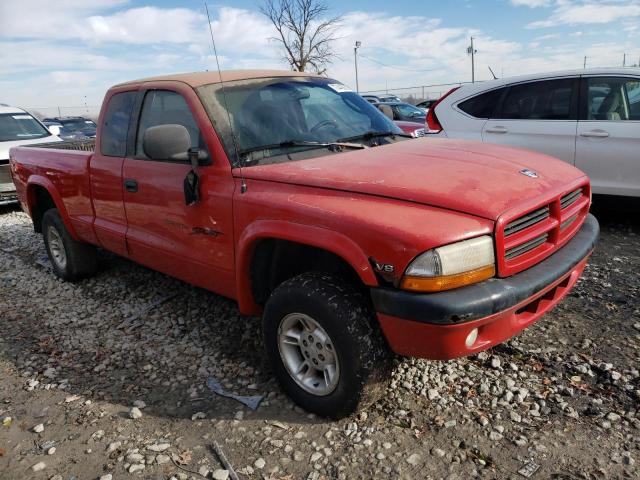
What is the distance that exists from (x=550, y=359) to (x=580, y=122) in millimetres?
3243

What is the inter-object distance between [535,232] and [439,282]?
663 millimetres

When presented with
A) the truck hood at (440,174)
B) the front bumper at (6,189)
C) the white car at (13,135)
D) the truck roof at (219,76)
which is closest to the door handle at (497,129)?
A: the truck hood at (440,174)

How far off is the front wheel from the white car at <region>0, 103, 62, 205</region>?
7.62 metres

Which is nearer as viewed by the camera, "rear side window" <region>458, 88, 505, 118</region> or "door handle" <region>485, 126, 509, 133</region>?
"door handle" <region>485, 126, 509, 133</region>

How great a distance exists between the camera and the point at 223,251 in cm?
313

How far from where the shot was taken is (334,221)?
7.98 ft

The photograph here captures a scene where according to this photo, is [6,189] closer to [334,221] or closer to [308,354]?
[308,354]

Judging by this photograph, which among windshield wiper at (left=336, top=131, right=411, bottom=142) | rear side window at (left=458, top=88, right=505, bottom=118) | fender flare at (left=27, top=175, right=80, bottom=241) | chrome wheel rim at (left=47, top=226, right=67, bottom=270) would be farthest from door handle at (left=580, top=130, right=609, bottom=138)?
chrome wheel rim at (left=47, top=226, right=67, bottom=270)

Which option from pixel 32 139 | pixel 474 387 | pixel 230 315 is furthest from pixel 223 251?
pixel 32 139

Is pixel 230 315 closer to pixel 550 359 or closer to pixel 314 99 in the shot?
pixel 314 99

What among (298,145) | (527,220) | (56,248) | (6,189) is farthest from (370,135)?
(6,189)

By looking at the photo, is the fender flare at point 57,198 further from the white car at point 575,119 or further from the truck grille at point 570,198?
the white car at point 575,119

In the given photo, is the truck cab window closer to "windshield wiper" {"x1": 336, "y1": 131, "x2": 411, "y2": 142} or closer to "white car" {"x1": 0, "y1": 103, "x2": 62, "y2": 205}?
"windshield wiper" {"x1": 336, "y1": 131, "x2": 411, "y2": 142}

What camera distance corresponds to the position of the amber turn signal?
2.23 meters
